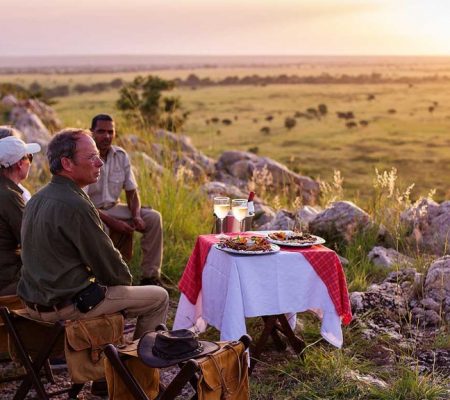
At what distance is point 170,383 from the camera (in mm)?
3516

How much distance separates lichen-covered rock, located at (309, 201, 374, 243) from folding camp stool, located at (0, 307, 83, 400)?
387cm

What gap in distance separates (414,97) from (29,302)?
61522mm

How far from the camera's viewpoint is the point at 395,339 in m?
5.32

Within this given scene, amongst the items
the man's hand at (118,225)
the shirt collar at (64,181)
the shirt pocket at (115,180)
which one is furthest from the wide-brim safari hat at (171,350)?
the shirt pocket at (115,180)

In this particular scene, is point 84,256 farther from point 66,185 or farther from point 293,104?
point 293,104

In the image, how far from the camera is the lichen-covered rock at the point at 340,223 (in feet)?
24.5

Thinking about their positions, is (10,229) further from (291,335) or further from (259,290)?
(291,335)

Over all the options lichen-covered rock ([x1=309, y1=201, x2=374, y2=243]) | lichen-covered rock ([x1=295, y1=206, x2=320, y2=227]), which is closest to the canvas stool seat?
lichen-covered rock ([x1=309, y1=201, x2=374, y2=243])

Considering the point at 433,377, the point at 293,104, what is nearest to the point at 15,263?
the point at 433,377

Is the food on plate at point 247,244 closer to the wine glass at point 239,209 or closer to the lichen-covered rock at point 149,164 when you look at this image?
the wine glass at point 239,209

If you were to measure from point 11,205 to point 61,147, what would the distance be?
28.4 inches

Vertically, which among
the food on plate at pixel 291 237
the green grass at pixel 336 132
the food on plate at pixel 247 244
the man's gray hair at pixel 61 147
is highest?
the man's gray hair at pixel 61 147

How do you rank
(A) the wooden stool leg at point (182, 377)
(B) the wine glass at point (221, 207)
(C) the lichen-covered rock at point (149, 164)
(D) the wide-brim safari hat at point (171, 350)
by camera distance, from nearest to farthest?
(A) the wooden stool leg at point (182, 377) < (D) the wide-brim safari hat at point (171, 350) < (B) the wine glass at point (221, 207) < (C) the lichen-covered rock at point (149, 164)

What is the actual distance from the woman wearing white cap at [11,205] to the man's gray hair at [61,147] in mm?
633
